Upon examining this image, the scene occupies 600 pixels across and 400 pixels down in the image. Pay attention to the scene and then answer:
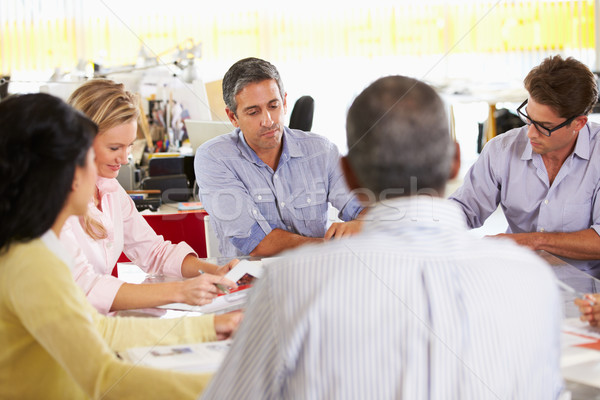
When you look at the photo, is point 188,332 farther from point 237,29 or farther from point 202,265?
point 237,29

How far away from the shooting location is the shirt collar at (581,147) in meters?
2.06

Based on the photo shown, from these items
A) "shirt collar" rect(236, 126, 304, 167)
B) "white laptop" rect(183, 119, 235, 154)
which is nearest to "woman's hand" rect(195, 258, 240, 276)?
"shirt collar" rect(236, 126, 304, 167)

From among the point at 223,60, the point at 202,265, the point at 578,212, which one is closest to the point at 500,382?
the point at 202,265

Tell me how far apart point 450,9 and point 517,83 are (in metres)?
2.52

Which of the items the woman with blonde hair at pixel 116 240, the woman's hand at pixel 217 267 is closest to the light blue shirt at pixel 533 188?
the woman's hand at pixel 217 267

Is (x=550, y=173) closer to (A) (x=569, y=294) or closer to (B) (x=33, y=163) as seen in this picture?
(A) (x=569, y=294)

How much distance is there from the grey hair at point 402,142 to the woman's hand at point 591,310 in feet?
2.24

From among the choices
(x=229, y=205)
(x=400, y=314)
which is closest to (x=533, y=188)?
(x=229, y=205)

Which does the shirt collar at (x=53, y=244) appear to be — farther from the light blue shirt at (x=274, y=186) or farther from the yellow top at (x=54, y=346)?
the light blue shirt at (x=274, y=186)

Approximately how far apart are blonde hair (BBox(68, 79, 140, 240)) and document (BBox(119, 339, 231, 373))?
53 centimetres

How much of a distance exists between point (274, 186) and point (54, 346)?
53.3 inches

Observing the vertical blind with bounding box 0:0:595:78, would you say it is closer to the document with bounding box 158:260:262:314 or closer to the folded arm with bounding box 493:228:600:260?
the folded arm with bounding box 493:228:600:260

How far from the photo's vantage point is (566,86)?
1.97 metres

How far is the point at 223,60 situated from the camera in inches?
336
